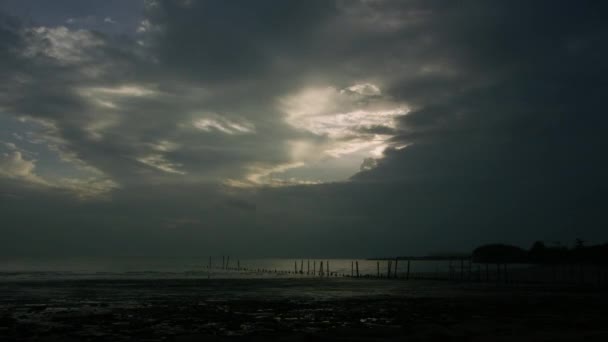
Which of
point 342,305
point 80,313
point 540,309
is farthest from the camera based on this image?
point 342,305

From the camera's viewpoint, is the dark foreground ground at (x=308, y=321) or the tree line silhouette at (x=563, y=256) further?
the tree line silhouette at (x=563, y=256)

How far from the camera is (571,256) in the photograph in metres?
81.0

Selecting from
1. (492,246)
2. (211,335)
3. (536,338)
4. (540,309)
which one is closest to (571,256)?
(492,246)

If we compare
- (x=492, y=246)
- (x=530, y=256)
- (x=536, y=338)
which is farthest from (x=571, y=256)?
(x=536, y=338)

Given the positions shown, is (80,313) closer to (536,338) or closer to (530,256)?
(536,338)

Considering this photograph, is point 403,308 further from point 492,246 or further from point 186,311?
point 492,246

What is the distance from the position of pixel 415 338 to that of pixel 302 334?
13.3 feet

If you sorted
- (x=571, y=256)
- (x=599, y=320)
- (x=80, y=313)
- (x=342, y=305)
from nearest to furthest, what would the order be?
(x=599, y=320)
(x=80, y=313)
(x=342, y=305)
(x=571, y=256)

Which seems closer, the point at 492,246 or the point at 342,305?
the point at 342,305

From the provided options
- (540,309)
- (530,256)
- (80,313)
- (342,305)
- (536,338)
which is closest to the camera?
(536,338)

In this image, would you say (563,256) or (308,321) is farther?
(563,256)

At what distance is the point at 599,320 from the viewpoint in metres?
20.8

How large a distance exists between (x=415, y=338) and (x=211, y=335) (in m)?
7.34

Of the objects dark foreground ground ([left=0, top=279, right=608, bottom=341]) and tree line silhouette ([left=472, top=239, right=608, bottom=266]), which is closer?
dark foreground ground ([left=0, top=279, right=608, bottom=341])
